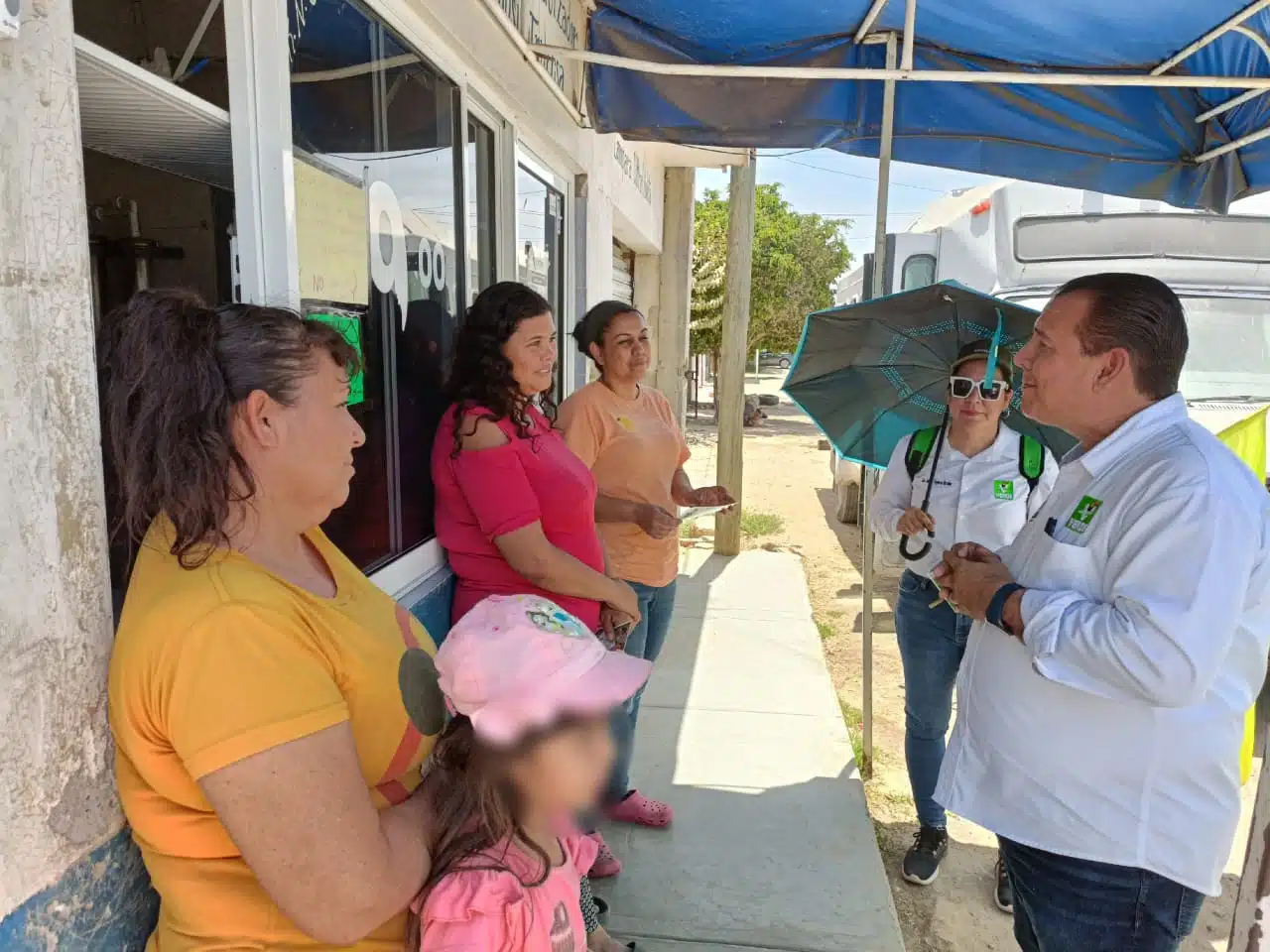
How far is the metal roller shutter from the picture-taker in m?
8.38

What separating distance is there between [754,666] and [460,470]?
120 inches

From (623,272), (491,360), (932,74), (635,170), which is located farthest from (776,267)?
(491,360)

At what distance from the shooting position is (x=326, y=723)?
3.20 ft

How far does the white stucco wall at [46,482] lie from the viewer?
0.93 metres

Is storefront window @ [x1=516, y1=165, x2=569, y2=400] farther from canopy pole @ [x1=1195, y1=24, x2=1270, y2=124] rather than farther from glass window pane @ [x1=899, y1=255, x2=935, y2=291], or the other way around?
canopy pole @ [x1=1195, y1=24, x2=1270, y2=124]

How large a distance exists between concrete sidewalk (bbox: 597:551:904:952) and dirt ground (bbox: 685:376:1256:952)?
0.20 metres

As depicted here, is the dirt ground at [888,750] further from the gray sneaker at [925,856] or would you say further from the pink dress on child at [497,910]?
the pink dress on child at [497,910]

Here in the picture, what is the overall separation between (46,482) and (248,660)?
32 cm

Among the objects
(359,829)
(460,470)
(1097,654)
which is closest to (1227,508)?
(1097,654)

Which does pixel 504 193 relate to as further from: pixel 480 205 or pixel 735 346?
pixel 735 346

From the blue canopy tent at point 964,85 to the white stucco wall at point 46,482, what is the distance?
217 cm

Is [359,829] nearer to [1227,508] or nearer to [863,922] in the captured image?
[1227,508]

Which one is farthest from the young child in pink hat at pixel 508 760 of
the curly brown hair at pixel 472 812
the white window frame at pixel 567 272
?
the white window frame at pixel 567 272

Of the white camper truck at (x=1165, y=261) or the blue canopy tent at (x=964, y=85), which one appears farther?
the white camper truck at (x=1165, y=261)
